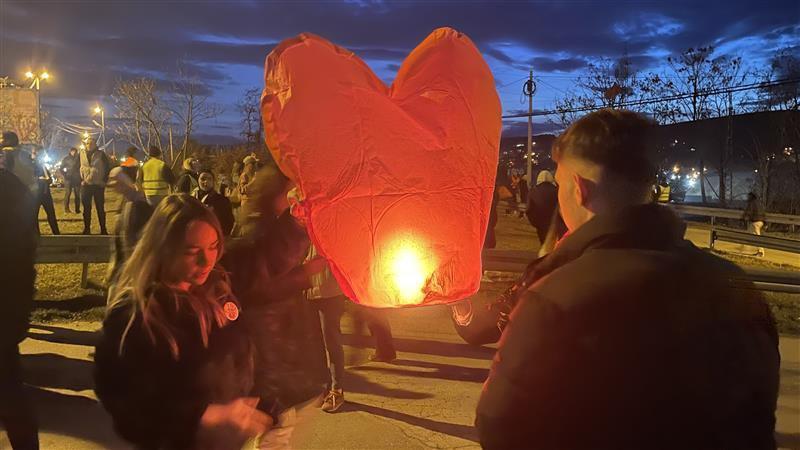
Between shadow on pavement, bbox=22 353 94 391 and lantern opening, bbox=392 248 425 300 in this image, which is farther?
shadow on pavement, bbox=22 353 94 391

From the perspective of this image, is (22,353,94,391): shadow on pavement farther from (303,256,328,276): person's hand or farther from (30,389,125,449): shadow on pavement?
(303,256,328,276): person's hand

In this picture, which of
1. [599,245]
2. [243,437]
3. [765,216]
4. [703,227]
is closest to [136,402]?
[243,437]

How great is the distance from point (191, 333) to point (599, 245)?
4.78 ft

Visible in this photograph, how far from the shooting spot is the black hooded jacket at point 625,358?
1.28 m

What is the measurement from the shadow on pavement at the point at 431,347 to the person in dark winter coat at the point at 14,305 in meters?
3.83

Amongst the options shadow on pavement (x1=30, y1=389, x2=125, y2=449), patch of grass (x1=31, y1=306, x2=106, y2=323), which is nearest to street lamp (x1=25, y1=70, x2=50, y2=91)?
patch of grass (x1=31, y1=306, x2=106, y2=323)

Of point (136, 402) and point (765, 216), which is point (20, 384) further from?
point (765, 216)

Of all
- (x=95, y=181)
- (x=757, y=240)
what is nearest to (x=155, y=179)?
(x=95, y=181)

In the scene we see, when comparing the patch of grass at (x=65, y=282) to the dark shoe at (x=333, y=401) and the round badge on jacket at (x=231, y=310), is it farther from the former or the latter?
the round badge on jacket at (x=231, y=310)

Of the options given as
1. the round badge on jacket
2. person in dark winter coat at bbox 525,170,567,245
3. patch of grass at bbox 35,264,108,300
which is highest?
person in dark winter coat at bbox 525,170,567,245

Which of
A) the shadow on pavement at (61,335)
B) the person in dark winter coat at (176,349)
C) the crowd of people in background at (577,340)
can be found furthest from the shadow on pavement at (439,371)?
the person in dark winter coat at (176,349)

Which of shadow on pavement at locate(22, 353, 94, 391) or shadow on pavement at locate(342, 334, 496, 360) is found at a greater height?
shadow on pavement at locate(22, 353, 94, 391)

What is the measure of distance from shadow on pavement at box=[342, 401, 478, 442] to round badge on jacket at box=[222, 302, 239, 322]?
2729 mm

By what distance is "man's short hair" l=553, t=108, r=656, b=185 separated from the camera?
1.53 meters
